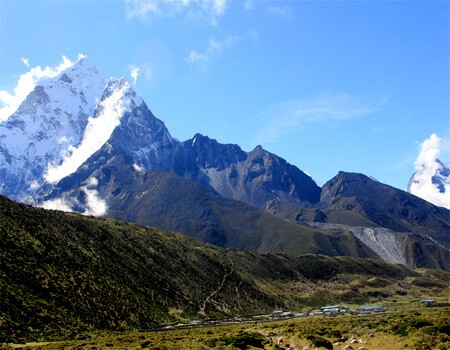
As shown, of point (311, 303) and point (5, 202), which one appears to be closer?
point (5, 202)

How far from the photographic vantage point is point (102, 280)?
118m

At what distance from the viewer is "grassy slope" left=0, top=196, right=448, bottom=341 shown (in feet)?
281

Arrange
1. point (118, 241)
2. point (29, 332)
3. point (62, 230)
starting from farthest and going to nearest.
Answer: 1. point (118, 241)
2. point (62, 230)
3. point (29, 332)

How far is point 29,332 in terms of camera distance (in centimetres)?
7406

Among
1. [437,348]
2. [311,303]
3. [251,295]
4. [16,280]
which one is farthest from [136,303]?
[311,303]

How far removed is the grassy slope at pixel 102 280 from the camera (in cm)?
8575

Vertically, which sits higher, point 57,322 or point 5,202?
point 5,202

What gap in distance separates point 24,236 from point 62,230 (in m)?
23.6

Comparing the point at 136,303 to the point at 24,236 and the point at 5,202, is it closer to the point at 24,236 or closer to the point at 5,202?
the point at 24,236

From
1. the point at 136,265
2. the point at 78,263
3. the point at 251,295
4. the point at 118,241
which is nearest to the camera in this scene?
the point at 78,263

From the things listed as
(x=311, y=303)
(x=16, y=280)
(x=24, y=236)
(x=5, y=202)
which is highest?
(x=5, y=202)

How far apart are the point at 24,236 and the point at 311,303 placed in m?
132

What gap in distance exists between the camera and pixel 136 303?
118125mm

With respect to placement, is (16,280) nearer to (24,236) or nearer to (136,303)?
(24,236)
